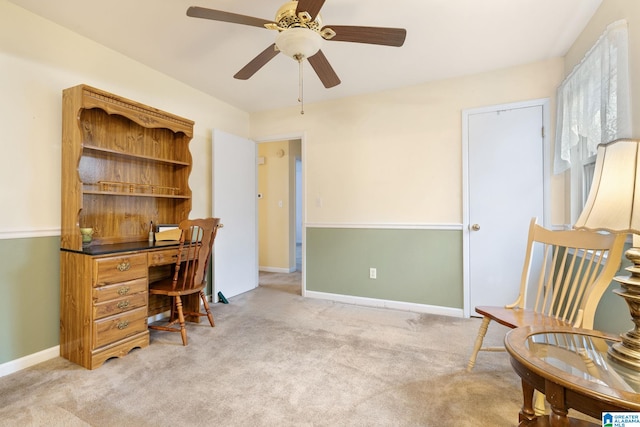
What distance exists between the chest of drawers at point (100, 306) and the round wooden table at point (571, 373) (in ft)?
7.69

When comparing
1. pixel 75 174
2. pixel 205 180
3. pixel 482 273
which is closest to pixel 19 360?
pixel 75 174

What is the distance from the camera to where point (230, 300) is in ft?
11.5

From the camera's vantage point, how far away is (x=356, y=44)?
2.38m

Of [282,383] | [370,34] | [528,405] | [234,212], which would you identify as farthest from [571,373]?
[234,212]

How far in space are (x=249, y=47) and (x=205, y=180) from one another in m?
1.61

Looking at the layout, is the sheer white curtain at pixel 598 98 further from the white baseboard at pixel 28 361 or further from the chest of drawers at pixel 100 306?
the white baseboard at pixel 28 361

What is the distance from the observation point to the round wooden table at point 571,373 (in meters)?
0.77

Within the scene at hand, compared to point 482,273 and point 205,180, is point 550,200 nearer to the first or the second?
point 482,273

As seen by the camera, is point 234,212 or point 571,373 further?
point 234,212

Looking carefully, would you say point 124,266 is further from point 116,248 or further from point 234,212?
point 234,212

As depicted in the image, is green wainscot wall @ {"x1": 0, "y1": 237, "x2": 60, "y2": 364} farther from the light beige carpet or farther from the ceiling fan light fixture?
the ceiling fan light fixture

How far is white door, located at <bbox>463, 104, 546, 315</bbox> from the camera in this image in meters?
2.70

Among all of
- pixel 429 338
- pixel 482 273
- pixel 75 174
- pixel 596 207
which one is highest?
pixel 75 174

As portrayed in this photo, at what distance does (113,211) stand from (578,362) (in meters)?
3.14
